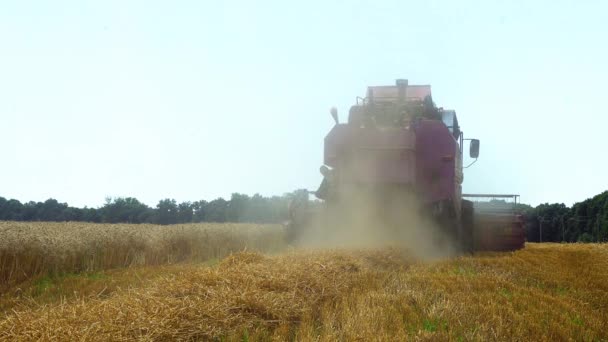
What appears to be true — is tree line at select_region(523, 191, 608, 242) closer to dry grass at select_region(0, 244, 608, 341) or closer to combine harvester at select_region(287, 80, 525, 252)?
combine harvester at select_region(287, 80, 525, 252)

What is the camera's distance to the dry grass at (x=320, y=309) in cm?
413

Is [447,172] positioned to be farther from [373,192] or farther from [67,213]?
[67,213]

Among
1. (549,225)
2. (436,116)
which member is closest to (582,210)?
(549,225)

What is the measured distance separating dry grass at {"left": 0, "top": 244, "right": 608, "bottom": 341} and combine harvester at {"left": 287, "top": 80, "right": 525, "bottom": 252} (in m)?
4.06

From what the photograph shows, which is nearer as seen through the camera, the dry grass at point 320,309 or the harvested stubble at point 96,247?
the dry grass at point 320,309

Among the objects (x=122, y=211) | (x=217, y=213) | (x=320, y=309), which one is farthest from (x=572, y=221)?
(x=320, y=309)

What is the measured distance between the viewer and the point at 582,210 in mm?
58156

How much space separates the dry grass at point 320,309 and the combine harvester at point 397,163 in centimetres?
406

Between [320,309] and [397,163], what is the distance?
659 cm

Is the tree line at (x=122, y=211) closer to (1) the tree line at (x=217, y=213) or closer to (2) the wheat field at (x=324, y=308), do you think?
(1) the tree line at (x=217, y=213)

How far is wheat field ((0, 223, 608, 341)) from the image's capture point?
13.6ft

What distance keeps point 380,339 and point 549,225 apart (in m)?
69.4

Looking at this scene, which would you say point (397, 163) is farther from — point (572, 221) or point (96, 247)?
point (572, 221)

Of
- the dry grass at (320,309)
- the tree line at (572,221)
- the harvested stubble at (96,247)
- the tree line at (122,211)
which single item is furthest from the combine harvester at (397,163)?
the tree line at (122,211)
